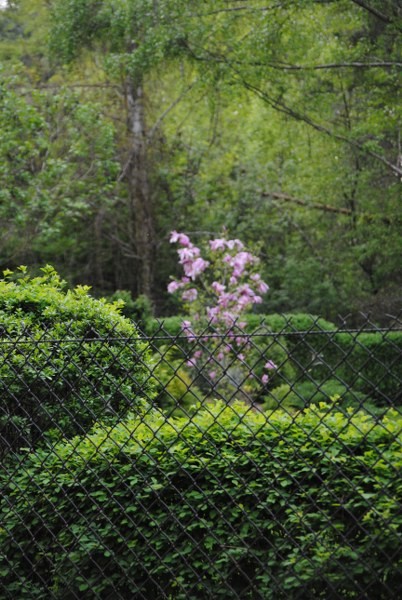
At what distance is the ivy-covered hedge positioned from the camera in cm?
291

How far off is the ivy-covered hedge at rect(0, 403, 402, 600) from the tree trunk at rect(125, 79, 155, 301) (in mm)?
15607

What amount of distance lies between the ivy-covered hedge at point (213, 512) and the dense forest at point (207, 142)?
931 centimetres

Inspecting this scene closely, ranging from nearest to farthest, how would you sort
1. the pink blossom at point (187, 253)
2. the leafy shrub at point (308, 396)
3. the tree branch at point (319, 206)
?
the pink blossom at point (187, 253) → the leafy shrub at point (308, 396) → the tree branch at point (319, 206)

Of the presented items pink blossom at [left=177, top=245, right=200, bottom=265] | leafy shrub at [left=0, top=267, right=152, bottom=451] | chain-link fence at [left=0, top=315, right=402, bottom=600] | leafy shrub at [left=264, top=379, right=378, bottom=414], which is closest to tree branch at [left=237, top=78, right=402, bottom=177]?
leafy shrub at [left=264, top=379, right=378, bottom=414]

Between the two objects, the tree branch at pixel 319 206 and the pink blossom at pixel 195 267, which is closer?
the pink blossom at pixel 195 267

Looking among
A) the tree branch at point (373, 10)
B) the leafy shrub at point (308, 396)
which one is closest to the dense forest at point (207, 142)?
the tree branch at point (373, 10)

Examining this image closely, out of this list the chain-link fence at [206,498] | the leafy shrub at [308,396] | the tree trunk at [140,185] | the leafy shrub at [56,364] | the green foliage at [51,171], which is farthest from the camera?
the tree trunk at [140,185]

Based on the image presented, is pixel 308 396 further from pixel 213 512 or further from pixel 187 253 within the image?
pixel 213 512

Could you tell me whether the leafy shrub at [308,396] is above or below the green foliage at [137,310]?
below

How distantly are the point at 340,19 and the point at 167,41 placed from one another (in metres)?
3.12

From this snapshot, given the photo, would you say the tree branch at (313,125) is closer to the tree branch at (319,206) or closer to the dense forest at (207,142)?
the dense forest at (207,142)

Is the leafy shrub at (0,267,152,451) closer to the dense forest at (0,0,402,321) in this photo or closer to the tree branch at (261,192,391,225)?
the dense forest at (0,0,402,321)

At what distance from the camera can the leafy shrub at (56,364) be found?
146 inches

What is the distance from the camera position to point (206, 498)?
3.19 m
